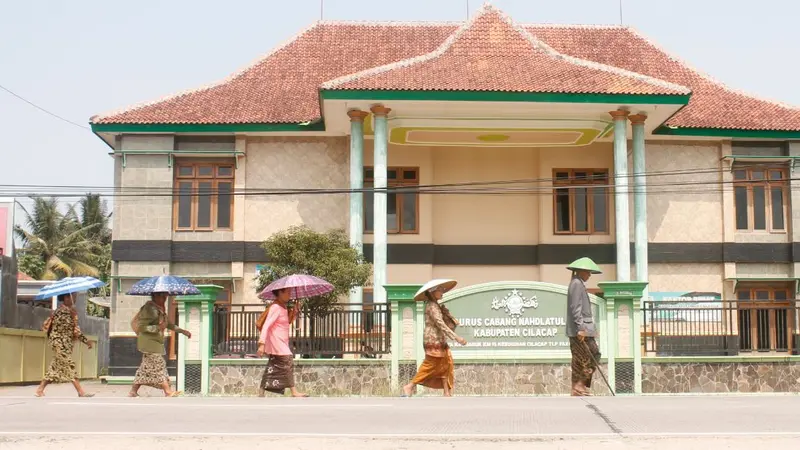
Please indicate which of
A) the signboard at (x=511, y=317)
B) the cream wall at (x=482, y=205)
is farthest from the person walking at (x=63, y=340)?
the cream wall at (x=482, y=205)

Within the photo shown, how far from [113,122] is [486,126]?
872 cm

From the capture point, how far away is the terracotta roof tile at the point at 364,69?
25422 millimetres

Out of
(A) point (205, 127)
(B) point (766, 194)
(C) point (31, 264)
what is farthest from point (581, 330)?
(C) point (31, 264)

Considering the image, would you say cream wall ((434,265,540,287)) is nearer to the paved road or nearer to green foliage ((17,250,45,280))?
the paved road

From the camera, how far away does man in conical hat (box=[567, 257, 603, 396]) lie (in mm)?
13641

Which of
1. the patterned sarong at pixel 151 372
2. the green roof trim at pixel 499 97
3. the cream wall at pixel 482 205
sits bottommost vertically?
the patterned sarong at pixel 151 372

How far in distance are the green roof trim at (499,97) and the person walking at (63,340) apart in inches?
352

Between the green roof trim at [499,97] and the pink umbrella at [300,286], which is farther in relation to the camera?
the green roof trim at [499,97]

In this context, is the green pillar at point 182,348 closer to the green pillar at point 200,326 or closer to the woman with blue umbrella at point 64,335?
the green pillar at point 200,326

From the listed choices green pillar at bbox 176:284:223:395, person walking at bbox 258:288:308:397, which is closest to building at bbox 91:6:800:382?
green pillar at bbox 176:284:223:395

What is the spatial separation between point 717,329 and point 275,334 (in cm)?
849

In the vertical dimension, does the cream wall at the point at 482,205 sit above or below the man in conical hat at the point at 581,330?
above

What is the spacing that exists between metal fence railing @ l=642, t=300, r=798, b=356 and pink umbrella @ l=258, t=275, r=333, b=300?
589 cm

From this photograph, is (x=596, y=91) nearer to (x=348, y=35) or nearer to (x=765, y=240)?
(x=765, y=240)
